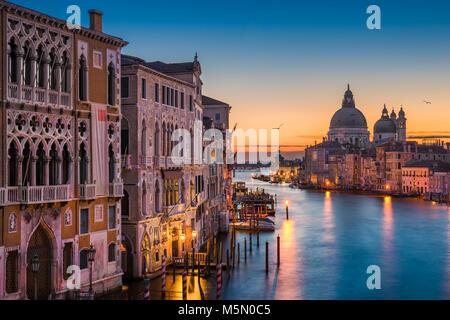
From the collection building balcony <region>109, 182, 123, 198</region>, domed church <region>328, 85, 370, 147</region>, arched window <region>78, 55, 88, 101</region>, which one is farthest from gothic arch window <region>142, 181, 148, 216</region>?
domed church <region>328, 85, 370, 147</region>

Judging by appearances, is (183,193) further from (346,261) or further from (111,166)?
(346,261)

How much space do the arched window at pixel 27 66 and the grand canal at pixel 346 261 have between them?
881 centimetres

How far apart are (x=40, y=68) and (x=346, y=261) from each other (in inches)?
790

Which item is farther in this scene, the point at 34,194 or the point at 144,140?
the point at 144,140

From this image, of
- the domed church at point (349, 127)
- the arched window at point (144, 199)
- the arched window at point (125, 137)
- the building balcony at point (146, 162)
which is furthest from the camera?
the domed church at point (349, 127)

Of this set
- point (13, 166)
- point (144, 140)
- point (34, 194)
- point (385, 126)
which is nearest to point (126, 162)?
point (144, 140)

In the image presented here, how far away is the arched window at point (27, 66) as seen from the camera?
14.8m

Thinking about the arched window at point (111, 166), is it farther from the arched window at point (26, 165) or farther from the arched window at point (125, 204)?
the arched window at point (26, 165)

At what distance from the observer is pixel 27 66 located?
15.0 meters

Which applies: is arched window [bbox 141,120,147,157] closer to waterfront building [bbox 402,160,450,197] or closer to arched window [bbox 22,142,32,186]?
arched window [bbox 22,142,32,186]

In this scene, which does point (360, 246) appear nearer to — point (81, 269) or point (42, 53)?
point (81, 269)

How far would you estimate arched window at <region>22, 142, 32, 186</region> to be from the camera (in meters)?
14.8

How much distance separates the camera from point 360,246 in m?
35.8

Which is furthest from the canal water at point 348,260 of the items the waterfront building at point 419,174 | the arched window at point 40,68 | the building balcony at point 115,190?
the waterfront building at point 419,174
